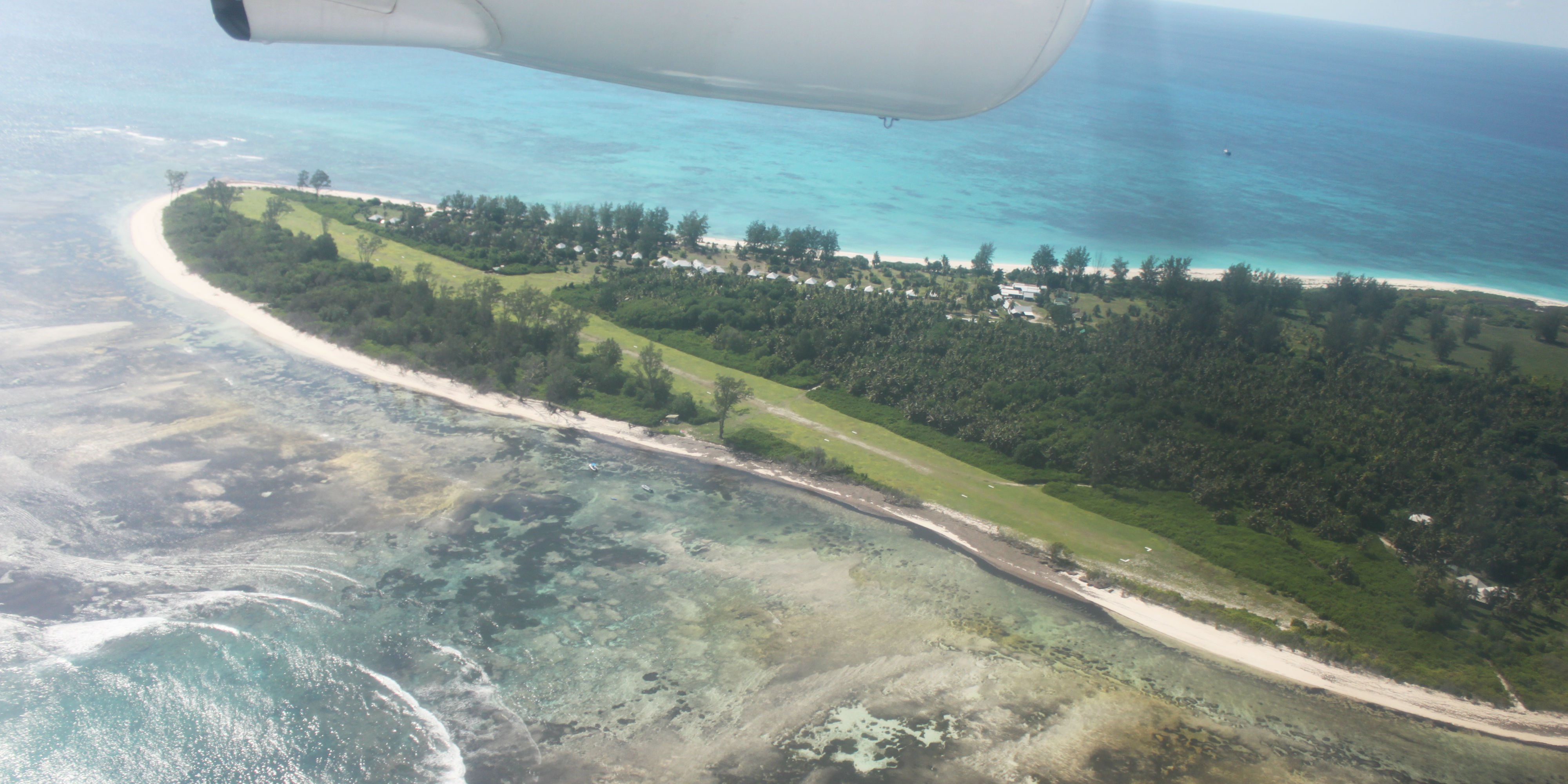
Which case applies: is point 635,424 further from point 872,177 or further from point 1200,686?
point 872,177

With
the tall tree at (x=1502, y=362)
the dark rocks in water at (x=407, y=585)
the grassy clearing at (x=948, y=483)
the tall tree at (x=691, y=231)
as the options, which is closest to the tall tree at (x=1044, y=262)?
the tall tree at (x=691, y=231)

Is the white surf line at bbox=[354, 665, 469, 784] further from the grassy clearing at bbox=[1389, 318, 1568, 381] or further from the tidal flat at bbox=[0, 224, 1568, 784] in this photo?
the grassy clearing at bbox=[1389, 318, 1568, 381]

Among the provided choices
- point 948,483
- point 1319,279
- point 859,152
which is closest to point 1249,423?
point 948,483

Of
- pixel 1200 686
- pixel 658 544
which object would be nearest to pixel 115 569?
pixel 658 544

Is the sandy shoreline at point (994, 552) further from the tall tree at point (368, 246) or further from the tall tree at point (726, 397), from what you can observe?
the tall tree at point (368, 246)

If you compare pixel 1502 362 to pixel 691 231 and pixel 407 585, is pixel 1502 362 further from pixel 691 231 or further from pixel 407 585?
pixel 407 585

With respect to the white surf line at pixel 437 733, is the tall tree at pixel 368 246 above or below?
above

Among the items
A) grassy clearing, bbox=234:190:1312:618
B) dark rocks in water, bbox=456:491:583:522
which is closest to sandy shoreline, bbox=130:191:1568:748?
grassy clearing, bbox=234:190:1312:618
